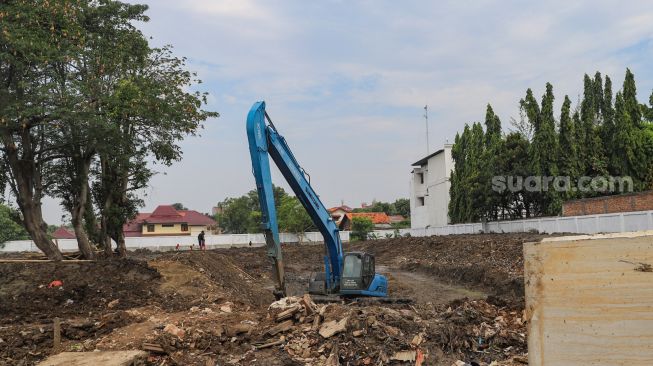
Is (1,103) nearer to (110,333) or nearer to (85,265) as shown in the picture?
(85,265)

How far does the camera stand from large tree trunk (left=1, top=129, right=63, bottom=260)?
15922 mm

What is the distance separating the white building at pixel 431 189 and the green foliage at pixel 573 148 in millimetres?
13879

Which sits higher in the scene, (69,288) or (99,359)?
(69,288)

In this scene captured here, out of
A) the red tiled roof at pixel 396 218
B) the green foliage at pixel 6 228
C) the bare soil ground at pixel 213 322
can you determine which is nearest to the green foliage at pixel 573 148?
the bare soil ground at pixel 213 322

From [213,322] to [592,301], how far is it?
856 centimetres

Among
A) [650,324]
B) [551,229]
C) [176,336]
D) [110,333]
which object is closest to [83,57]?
[110,333]

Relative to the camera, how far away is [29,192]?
54.0ft

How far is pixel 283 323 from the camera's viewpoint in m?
8.48

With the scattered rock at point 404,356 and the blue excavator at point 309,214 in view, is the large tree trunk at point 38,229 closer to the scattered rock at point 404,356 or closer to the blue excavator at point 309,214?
the blue excavator at point 309,214

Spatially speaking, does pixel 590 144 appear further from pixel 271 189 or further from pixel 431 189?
pixel 271 189

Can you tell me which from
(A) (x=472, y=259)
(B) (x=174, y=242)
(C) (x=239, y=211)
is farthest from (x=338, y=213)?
(A) (x=472, y=259)

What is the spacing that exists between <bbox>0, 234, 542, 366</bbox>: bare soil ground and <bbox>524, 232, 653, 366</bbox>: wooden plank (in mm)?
3393

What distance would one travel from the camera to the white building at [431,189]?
5250 centimetres

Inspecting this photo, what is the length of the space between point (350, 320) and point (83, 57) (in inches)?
490
